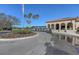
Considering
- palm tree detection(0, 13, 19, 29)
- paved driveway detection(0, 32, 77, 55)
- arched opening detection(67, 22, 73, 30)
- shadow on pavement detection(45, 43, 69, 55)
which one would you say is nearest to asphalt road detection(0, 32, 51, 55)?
paved driveway detection(0, 32, 77, 55)

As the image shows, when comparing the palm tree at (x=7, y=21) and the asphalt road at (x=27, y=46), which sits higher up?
the palm tree at (x=7, y=21)

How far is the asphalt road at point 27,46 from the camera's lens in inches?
218

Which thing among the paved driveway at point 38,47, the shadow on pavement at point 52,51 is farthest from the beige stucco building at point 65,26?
the shadow on pavement at point 52,51

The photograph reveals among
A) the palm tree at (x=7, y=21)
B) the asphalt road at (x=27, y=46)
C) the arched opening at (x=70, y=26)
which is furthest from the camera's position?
the arched opening at (x=70, y=26)

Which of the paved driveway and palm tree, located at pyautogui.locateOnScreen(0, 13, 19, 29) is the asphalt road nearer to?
the paved driveway

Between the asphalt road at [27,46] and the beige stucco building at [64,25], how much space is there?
0.34 m

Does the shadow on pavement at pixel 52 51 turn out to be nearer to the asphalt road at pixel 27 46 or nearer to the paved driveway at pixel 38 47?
the paved driveway at pixel 38 47

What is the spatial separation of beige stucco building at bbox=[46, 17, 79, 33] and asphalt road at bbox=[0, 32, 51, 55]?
1.13 ft

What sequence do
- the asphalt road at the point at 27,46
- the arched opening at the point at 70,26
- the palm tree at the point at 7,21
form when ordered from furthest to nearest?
the arched opening at the point at 70,26 < the palm tree at the point at 7,21 < the asphalt road at the point at 27,46

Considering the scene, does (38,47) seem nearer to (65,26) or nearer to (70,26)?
(65,26)

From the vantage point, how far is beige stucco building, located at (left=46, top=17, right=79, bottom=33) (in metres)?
5.87

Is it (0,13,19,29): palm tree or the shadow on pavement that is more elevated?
(0,13,19,29): palm tree

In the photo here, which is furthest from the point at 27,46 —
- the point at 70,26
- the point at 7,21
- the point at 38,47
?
the point at 70,26
